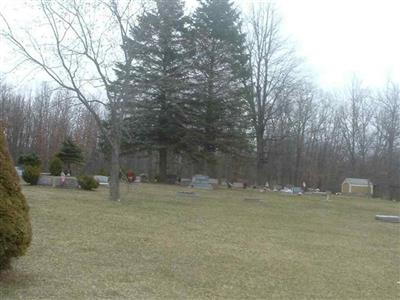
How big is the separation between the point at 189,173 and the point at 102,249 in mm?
44041

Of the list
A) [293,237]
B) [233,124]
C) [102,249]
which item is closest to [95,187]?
[293,237]

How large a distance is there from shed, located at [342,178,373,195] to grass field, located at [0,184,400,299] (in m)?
39.5

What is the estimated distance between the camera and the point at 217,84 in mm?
36375

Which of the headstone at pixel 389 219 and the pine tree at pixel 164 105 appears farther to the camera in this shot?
the pine tree at pixel 164 105

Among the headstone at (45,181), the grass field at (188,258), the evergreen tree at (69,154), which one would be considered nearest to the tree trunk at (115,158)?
the grass field at (188,258)

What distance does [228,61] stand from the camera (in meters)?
36.7

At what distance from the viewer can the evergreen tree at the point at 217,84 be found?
3603 cm

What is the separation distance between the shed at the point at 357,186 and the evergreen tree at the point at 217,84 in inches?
828

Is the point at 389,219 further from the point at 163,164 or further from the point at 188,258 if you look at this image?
the point at 163,164

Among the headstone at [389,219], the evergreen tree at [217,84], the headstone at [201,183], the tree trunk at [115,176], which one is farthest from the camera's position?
the evergreen tree at [217,84]

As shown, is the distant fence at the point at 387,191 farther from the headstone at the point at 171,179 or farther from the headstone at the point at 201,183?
the headstone at the point at 201,183

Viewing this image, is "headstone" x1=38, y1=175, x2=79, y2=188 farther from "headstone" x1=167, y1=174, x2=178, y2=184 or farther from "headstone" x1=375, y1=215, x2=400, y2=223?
"headstone" x1=167, y1=174, x2=178, y2=184

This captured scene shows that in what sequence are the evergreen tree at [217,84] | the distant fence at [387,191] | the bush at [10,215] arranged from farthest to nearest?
the distant fence at [387,191]
the evergreen tree at [217,84]
the bush at [10,215]

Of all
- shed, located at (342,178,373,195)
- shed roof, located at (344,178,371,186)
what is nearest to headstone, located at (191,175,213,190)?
shed, located at (342,178,373,195)
